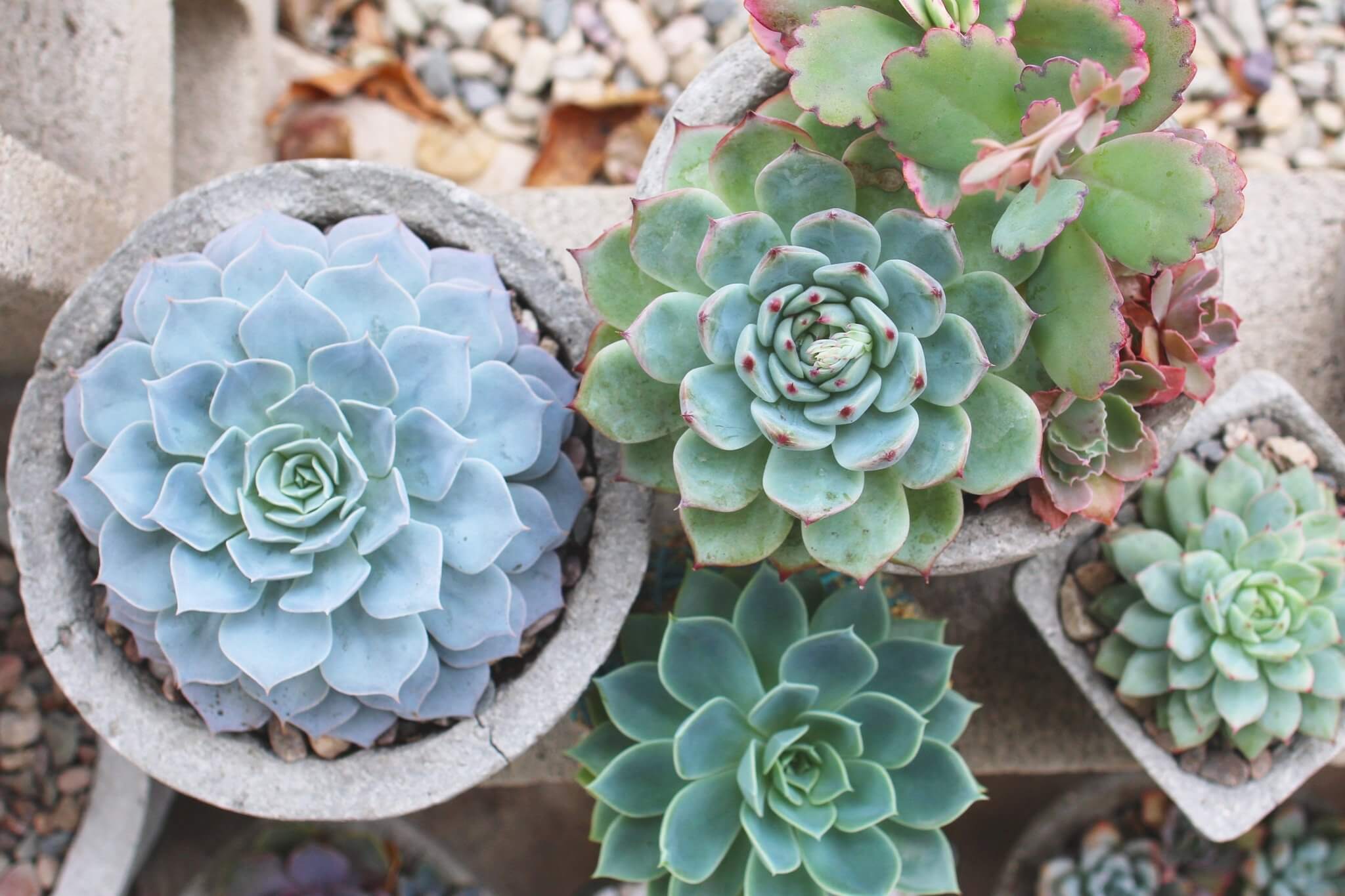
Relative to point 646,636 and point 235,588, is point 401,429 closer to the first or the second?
point 235,588

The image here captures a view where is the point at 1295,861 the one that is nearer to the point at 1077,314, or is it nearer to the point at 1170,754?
the point at 1170,754

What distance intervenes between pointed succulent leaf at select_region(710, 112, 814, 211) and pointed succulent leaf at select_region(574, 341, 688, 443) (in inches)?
5.1

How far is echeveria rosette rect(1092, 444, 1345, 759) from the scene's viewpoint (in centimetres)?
95

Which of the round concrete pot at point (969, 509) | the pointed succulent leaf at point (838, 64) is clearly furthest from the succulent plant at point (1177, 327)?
the pointed succulent leaf at point (838, 64)

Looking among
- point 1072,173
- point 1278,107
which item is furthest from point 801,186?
point 1278,107

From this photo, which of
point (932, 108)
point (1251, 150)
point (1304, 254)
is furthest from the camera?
point (1251, 150)

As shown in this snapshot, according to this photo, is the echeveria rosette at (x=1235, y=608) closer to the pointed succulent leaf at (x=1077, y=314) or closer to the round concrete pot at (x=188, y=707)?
the pointed succulent leaf at (x=1077, y=314)

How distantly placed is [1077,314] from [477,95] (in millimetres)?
1147

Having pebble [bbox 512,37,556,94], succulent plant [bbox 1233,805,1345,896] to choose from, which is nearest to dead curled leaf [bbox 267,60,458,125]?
pebble [bbox 512,37,556,94]

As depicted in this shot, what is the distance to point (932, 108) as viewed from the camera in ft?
2.22

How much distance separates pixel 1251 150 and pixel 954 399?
1258 mm

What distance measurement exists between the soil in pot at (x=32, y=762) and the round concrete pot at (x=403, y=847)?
0.18 m

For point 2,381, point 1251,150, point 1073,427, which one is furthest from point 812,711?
point 1251,150

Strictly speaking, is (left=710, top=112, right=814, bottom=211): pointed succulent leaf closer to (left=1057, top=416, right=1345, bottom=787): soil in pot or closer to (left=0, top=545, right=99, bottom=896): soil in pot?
(left=1057, top=416, right=1345, bottom=787): soil in pot
